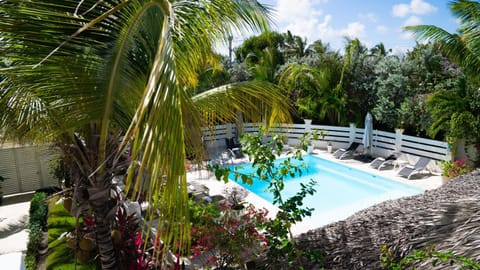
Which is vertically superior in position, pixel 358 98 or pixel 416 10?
pixel 416 10

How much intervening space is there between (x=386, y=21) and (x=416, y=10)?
215 cm

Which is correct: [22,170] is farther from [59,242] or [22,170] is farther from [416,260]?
[416,260]

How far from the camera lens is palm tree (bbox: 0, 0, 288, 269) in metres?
1.66

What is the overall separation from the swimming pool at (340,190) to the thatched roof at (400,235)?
12.9 ft

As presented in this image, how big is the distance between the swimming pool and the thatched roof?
12.9ft

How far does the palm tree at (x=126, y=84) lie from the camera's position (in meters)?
1.66

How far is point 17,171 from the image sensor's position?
431 inches

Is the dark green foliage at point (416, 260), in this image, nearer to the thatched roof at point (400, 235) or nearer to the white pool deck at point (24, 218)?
the thatched roof at point (400, 235)

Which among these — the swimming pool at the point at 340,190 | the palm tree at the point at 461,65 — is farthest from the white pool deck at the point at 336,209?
the palm tree at the point at 461,65

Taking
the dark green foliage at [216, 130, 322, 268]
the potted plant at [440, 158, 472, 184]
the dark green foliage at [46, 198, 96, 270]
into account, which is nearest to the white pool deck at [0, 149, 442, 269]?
the dark green foliage at [46, 198, 96, 270]

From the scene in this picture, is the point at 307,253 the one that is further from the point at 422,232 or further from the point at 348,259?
the point at 422,232

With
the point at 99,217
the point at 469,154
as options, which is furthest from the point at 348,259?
the point at 469,154

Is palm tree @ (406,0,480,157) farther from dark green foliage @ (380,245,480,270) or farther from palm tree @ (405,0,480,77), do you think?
dark green foliage @ (380,245,480,270)

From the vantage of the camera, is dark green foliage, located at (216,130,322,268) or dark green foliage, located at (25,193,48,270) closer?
dark green foliage, located at (216,130,322,268)
